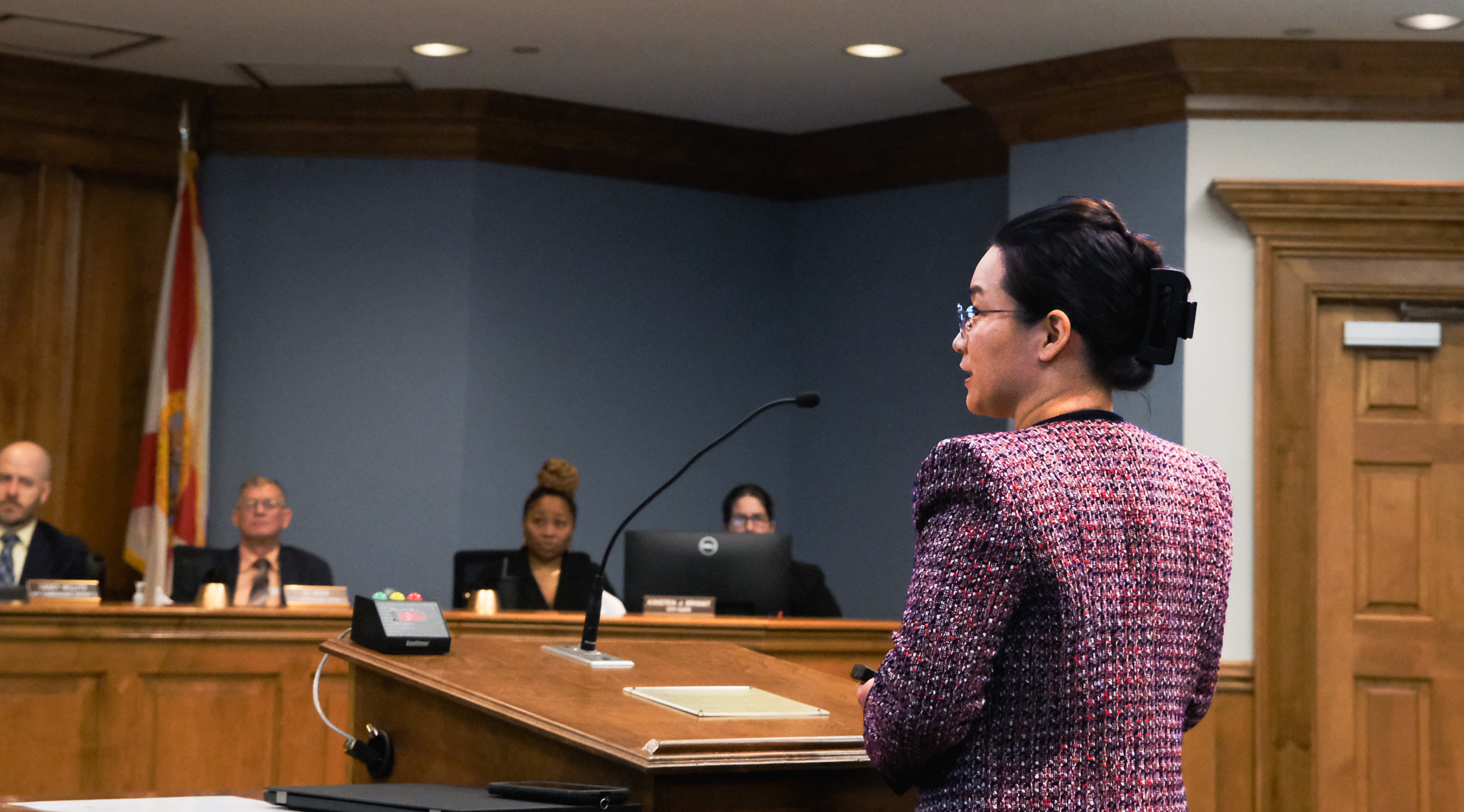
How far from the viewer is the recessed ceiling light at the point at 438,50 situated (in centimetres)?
586

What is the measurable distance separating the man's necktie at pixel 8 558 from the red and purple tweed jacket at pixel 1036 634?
481 centimetres

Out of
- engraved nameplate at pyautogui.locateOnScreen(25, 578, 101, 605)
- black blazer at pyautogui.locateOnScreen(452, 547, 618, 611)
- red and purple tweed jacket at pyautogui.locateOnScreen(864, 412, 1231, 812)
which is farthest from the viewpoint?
black blazer at pyautogui.locateOnScreen(452, 547, 618, 611)

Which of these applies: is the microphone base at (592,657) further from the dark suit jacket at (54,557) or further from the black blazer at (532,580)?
the dark suit jacket at (54,557)

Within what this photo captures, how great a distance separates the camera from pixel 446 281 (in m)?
6.71

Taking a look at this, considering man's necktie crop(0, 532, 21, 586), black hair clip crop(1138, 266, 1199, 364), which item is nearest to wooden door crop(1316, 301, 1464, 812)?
black hair clip crop(1138, 266, 1199, 364)

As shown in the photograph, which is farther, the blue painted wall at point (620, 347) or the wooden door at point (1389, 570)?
the blue painted wall at point (620, 347)

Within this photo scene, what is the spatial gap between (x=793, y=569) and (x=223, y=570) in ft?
6.91

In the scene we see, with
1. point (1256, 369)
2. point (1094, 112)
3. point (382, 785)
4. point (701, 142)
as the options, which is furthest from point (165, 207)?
point (382, 785)

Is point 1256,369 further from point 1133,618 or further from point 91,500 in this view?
point 91,500

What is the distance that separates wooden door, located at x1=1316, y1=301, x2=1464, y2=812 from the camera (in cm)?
540

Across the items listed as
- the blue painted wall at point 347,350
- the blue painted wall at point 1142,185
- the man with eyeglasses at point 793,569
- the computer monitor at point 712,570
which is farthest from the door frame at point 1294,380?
the blue painted wall at point 347,350

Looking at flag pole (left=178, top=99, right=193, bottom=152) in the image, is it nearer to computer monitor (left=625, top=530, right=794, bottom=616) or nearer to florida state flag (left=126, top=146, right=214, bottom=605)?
florida state flag (left=126, top=146, right=214, bottom=605)

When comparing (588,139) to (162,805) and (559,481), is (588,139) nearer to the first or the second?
(559,481)

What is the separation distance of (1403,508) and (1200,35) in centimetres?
180
